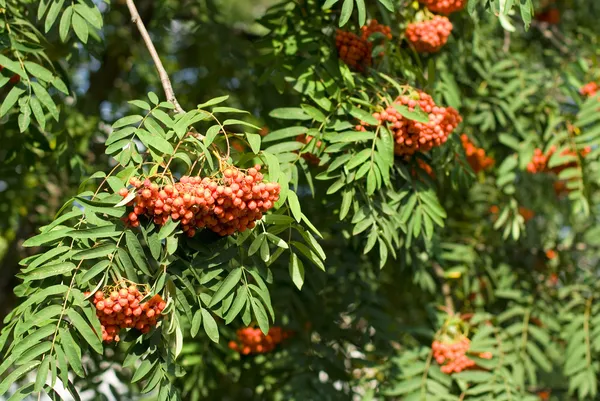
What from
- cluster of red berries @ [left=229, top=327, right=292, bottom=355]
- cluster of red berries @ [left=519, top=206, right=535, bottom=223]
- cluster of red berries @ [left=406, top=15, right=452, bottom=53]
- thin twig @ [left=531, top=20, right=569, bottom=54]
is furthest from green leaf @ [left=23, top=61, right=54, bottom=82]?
thin twig @ [left=531, top=20, right=569, bottom=54]

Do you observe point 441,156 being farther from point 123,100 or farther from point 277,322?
point 123,100

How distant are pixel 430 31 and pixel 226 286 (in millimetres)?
1303

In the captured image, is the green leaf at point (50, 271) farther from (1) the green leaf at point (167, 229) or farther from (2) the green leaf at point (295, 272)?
(2) the green leaf at point (295, 272)

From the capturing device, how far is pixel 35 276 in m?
2.06

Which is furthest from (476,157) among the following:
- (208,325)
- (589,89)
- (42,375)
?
(42,375)

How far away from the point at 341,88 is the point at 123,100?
2266 millimetres

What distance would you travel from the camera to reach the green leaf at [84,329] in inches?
79.5

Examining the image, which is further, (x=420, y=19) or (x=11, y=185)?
(x=11, y=185)

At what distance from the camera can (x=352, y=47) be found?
2.87 metres

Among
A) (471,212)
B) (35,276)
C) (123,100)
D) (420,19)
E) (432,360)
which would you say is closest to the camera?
(35,276)

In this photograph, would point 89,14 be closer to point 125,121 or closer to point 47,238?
point 125,121

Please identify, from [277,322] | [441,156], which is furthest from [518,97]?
[277,322]

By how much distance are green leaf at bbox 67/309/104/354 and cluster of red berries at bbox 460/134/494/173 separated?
2.01m

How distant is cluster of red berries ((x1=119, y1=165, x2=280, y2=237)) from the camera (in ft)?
6.43
